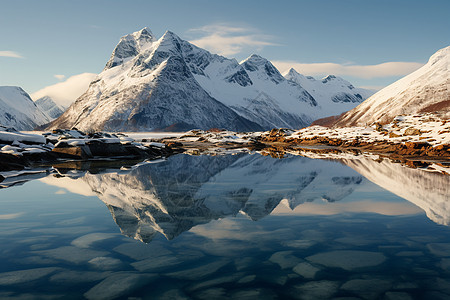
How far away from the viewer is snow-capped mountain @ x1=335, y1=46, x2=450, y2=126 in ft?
384

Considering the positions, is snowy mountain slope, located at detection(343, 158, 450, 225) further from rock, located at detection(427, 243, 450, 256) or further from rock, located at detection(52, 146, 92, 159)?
rock, located at detection(52, 146, 92, 159)

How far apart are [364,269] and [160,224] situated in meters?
4.93

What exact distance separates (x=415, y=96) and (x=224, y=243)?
135 metres

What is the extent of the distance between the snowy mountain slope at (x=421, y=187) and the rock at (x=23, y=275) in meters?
9.06

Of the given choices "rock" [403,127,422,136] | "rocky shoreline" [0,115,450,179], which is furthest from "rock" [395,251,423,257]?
"rock" [403,127,422,136]

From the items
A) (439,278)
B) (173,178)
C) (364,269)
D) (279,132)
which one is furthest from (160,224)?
(279,132)

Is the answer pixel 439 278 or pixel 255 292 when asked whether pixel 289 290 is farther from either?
pixel 439 278

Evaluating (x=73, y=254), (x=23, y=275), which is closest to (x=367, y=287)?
(x=73, y=254)

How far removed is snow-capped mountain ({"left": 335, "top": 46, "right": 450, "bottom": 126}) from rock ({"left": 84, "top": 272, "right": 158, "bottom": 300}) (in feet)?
375

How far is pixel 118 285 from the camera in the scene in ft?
18.1

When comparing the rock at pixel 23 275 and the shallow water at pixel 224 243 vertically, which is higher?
the shallow water at pixel 224 243

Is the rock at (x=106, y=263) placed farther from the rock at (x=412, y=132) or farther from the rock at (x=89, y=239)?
the rock at (x=412, y=132)

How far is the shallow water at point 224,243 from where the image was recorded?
5.47 metres

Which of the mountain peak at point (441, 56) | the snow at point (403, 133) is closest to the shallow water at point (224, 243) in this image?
the snow at point (403, 133)
